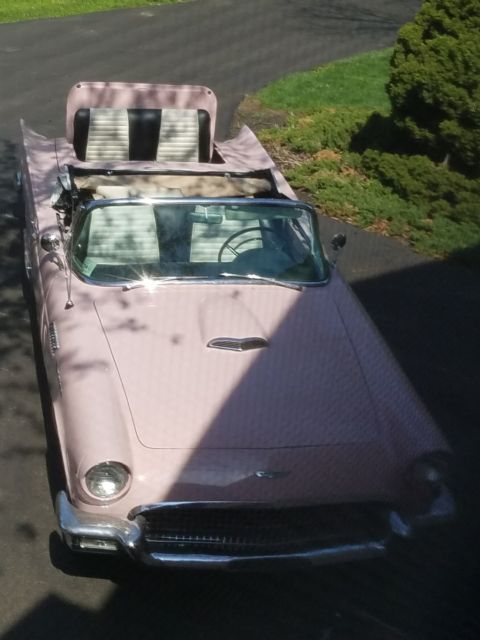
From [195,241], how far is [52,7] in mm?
15939

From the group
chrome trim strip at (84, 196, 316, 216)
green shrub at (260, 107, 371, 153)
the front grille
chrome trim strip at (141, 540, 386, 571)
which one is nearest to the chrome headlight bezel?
the front grille

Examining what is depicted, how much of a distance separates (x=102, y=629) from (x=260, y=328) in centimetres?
182

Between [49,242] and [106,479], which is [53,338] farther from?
[106,479]

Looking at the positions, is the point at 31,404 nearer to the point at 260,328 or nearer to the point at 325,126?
the point at 260,328

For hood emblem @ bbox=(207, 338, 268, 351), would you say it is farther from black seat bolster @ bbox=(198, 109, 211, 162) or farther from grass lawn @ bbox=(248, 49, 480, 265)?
grass lawn @ bbox=(248, 49, 480, 265)

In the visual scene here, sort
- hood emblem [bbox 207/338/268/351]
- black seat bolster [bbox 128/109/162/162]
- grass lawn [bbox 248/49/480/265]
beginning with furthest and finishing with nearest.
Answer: grass lawn [bbox 248/49/480/265] → black seat bolster [bbox 128/109/162/162] → hood emblem [bbox 207/338/268/351]

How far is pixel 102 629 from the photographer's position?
14.4ft

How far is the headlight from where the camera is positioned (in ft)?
14.3

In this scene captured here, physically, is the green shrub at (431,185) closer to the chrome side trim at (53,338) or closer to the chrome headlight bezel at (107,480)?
the chrome side trim at (53,338)

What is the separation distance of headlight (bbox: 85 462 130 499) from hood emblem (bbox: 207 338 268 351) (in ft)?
3.38

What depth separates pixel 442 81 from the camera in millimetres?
10086

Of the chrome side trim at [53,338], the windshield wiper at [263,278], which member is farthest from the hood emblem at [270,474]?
the windshield wiper at [263,278]

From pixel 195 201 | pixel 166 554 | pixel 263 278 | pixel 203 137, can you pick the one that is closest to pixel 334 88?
pixel 203 137

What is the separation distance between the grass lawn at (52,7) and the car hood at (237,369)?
14946 mm
